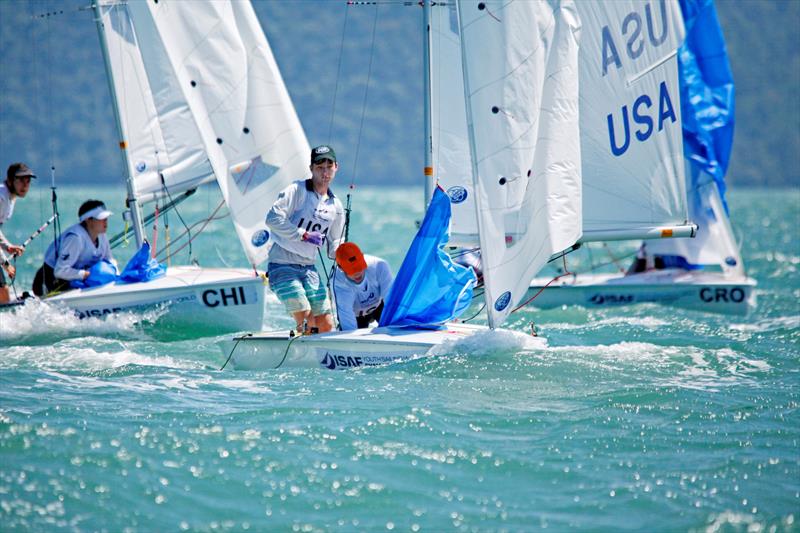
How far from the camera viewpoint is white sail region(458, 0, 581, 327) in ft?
20.8

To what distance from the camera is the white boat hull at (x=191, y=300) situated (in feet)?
27.9

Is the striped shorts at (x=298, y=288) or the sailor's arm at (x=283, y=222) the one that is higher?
A: the sailor's arm at (x=283, y=222)

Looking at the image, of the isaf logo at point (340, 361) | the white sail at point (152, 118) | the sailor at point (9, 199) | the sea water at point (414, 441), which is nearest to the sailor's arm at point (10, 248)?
the sailor at point (9, 199)

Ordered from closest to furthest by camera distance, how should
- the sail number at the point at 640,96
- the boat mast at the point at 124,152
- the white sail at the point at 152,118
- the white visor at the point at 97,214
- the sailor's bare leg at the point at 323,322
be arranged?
the sailor's bare leg at the point at 323,322 < the sail number at the point at 640,96 < the white visor at the point at 97,214 < the boat mast at the point at 124,152 < the white sail at the point at 152,118

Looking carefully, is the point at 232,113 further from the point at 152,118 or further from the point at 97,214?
the point at 97,214

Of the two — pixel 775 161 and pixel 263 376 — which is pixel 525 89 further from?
pixel 775 161

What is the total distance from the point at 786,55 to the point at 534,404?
93838 mm

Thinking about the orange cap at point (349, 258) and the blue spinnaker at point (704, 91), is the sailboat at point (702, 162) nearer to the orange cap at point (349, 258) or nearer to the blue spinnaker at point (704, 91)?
the blue spinnaker at point (704, 91)

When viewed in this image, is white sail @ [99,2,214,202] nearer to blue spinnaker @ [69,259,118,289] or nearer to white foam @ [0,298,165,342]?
blue spinnaker @ [69,259,118,289]

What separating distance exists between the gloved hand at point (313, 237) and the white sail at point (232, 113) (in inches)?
106

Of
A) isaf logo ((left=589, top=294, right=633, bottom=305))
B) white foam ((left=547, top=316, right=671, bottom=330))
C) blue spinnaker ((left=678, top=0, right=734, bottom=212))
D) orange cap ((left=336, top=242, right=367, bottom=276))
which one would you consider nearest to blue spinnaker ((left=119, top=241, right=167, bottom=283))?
orange cap ((left=336, top=242, right=367, bottom=276))

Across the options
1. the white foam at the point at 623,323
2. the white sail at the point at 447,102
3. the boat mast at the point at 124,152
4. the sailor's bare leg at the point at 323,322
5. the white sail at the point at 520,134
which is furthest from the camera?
the boat mast at the point at 124,152

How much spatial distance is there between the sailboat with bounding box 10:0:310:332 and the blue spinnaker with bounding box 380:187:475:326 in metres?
2.52

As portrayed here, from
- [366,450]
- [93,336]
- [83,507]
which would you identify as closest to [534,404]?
A: [366,450]
